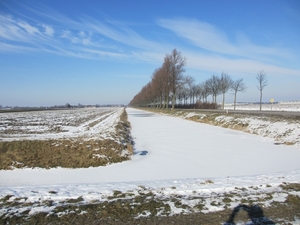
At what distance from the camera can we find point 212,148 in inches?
458

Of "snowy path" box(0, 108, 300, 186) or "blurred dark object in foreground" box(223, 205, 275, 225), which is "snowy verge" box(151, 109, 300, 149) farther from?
"blurred dark object in foreground" box(223, 205, 275, 225)

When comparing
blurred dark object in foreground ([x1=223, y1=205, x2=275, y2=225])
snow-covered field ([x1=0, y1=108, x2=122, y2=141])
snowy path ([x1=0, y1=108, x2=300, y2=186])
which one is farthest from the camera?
snow-covered field ([x1=0, y1=108, x2=122, y2=141])

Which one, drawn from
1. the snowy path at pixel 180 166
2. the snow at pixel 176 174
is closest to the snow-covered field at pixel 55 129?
the snowy path at pixel 180 166

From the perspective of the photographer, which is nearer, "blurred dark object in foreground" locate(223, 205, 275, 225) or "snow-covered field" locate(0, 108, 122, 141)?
"blurred dark object in foreground" locate(223, 205, 275, 225)

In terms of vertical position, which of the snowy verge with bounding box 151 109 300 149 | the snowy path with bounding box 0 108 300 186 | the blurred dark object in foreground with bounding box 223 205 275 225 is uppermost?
the snowy verge with bounding box 151 109 300 149

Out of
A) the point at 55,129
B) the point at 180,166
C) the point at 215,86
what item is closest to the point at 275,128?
the point at 180,166

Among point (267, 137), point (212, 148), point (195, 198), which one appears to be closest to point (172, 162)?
point (212, 148)

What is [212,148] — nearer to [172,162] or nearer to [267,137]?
[172,162]

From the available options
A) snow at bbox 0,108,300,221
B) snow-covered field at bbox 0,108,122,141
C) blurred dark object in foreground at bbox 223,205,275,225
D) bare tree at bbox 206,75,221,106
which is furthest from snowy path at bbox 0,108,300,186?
bare tree at bbox 206,75,221,106

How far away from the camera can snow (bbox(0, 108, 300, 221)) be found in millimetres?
5422

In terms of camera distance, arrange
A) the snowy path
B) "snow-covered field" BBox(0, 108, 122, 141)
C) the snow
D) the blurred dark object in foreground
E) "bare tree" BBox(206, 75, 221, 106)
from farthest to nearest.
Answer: "bare tree" BBox(206, 75, 221, 106), "snow-covered field" BBox(0, 108, 122, 141), the snowy path, the snow, the blurred dark object in foreground

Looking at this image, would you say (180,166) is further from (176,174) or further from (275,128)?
(275,128)

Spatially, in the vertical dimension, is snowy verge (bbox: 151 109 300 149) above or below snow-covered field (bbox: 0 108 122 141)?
above

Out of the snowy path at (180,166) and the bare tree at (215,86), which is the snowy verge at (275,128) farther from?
the bare tree at (215,86)
